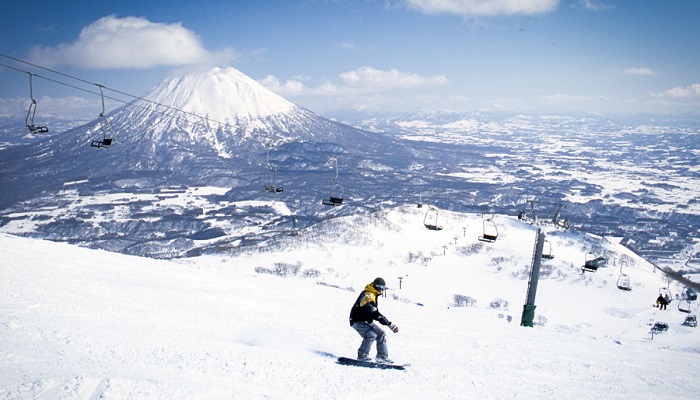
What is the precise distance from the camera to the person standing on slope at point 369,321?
29.7 ft

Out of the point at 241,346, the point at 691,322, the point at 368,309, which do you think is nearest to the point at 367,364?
the point at 368,309

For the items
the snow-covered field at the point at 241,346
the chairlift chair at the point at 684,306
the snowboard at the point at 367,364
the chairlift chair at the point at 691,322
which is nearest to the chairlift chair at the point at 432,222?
the snow-covered field at the point at 241,346

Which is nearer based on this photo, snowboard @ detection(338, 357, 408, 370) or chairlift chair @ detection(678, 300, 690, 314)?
snowboard @ detection(338, 357, 408, 370)

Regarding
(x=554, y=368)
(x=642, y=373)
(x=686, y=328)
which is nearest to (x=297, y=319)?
(x=554, y=368)

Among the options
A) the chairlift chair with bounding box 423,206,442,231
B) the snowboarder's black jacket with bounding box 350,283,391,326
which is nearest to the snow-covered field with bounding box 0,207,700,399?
the snowboarder's black jacket with bounding box 350,283,391,326

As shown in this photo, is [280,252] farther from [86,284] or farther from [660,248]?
[660,248]

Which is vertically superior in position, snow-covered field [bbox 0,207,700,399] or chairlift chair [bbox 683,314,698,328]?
snow-covered field [bbox 0,207,700,399]

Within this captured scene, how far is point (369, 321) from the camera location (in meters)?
9.04

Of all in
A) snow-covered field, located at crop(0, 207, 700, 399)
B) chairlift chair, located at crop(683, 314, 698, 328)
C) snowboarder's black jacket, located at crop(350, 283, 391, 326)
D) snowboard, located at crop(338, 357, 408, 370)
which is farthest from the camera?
chairlift chair, located at crop(683, 314, 698, 328)

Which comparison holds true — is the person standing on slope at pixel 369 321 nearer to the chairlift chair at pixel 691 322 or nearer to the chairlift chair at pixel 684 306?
the chairlift chair at pixel 684 306

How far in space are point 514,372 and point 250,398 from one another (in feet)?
19.7

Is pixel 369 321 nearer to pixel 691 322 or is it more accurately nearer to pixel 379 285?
pixel 379 285

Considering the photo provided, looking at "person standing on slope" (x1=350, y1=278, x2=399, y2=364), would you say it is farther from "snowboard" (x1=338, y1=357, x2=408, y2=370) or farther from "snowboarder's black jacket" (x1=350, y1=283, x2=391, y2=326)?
"snowboard" (x1=338, y1=357, x2=408, y2=370)

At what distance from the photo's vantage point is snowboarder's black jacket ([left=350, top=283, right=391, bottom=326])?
904 centimetres
